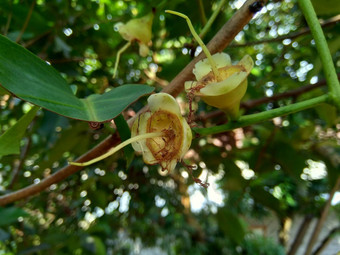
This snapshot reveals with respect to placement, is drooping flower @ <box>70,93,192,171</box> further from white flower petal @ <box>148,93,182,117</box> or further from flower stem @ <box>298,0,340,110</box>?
flower stem @ <box>298,0,340,110</box>

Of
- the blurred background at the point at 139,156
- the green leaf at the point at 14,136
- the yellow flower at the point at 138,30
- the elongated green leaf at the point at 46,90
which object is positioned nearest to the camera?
the elongated green leaf at the point at 46,90

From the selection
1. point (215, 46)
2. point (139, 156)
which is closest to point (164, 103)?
point (215, 46)

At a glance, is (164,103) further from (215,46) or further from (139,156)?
(139,156)

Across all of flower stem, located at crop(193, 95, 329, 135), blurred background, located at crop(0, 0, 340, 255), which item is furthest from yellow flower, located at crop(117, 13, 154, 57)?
flower stem, located at crop(193, 95, 329, 135)

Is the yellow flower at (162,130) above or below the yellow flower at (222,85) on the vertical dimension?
below

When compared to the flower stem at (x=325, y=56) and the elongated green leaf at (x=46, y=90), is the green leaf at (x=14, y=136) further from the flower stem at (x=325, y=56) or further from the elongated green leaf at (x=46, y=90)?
the flower stem at (x=325, y=56)

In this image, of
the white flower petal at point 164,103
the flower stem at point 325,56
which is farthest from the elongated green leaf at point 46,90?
the flower stem at point 325,56
